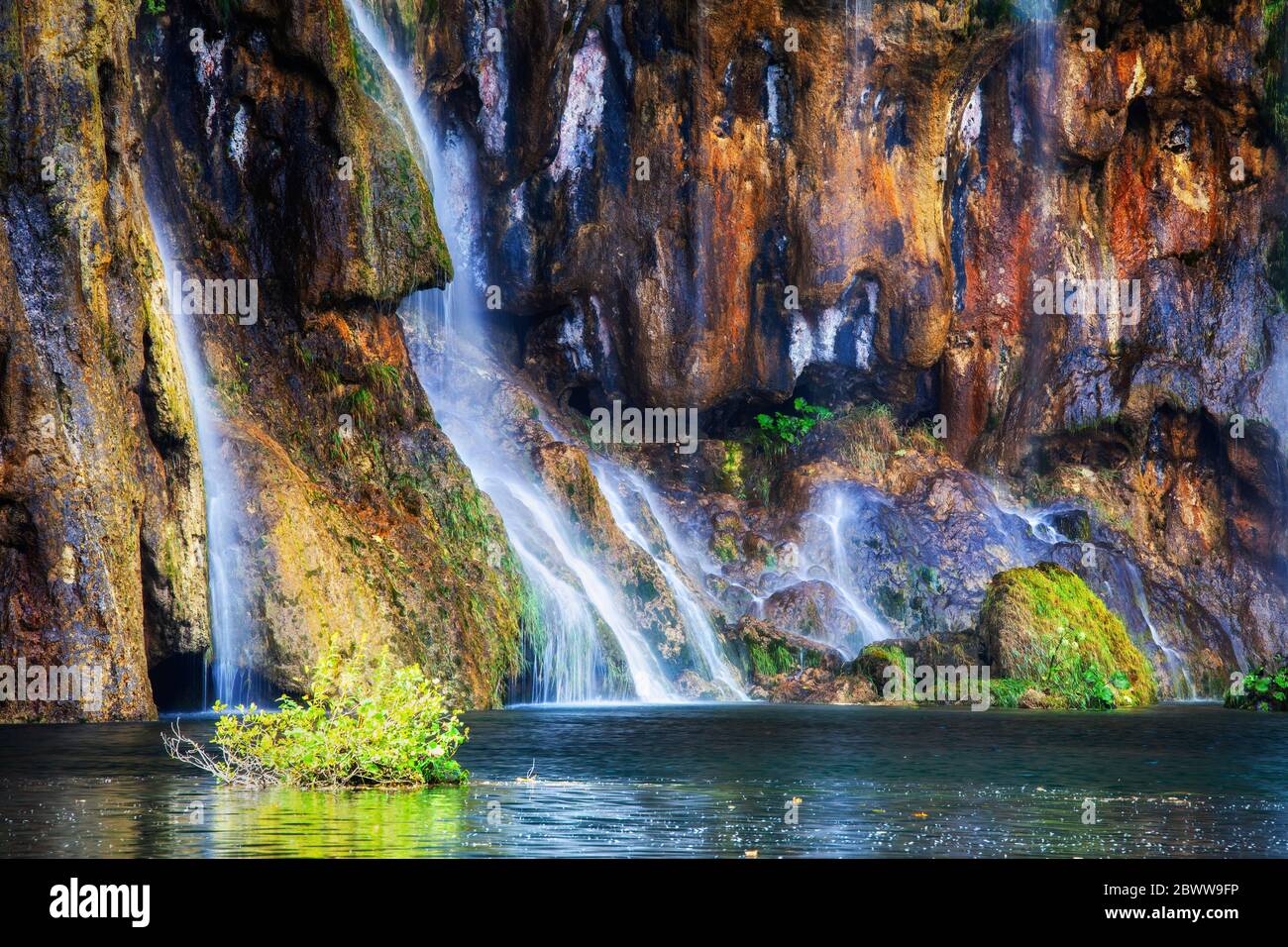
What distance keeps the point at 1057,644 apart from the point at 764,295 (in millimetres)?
16928

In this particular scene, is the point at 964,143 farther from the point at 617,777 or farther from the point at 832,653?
the point at 617,777

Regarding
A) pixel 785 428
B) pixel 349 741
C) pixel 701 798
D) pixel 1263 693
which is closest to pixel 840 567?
pixel 785 428

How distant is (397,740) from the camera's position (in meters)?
15.0

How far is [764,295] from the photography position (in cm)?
4712

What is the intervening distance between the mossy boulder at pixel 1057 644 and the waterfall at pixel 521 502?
563cm

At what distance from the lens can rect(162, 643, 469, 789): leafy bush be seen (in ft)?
48.3

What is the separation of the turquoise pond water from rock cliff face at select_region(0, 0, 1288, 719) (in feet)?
27.3

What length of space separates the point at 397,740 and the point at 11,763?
4605 millimetres

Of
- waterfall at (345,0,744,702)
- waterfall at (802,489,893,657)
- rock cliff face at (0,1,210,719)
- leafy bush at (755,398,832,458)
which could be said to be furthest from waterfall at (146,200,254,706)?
leafy bush at (755,398,832,458)

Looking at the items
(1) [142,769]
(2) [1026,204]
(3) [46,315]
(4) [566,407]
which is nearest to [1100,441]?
(2) [1026,204]

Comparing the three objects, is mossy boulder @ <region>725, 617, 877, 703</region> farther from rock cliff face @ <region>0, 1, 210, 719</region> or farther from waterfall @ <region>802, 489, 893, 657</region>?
rock cliff face @ <region>0, 1, 210, 719</region>

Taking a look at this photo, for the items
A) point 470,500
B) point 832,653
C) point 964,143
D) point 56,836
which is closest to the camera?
point 56,836

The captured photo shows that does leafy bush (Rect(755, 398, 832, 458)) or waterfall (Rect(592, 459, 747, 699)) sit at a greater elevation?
leafy bush (Rect(755, 398, 832, 458))

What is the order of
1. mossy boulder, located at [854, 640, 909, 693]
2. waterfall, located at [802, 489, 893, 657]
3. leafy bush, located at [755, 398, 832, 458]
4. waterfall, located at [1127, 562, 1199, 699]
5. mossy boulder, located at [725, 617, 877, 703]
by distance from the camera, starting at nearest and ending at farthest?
1. mossy boulder, located at [854, 640, 909, 693]
2. mossy boulder, located at [725, 617, 877, 703]
3. waterfall, located at [802, 489, 893, 657]
4. waterfall, located at [1127, 562, 1199, 699]
5. leafy bush, located at [755, 398, 832, 458]
